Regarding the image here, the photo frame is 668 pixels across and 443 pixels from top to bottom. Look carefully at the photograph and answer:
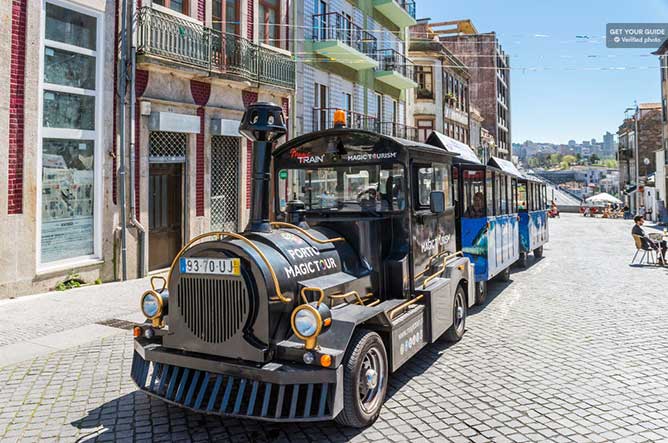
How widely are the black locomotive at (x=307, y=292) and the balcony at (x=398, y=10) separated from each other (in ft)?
65.1

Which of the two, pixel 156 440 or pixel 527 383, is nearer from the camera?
pixel 156 440

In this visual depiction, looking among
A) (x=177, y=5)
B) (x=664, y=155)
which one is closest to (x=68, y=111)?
(x=177, y=5)

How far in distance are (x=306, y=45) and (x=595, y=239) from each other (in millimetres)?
16381

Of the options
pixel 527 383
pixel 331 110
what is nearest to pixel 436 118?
pixel 331 110

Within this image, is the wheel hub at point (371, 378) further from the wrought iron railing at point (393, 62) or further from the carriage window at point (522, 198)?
the wrought iron railing at point (393, 62)

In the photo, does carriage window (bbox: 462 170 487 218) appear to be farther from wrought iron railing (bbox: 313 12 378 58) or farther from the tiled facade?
wrought iron railing (bbox: 313 12 378 58)

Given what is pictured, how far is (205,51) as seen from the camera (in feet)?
44.3

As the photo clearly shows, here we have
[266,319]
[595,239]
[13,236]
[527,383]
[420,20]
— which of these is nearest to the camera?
[266,319]

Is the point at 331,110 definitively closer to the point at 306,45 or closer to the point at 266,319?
the point at 306,45

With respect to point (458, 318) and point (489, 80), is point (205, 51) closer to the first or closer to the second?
point (458, 318)

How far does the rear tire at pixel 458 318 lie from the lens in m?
6.78

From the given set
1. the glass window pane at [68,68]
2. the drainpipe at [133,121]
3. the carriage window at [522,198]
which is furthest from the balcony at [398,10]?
the glass window pane at [68,68]

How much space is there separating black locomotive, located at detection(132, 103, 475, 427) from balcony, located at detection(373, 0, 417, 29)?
19.8 meters

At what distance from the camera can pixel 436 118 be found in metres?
32.8
